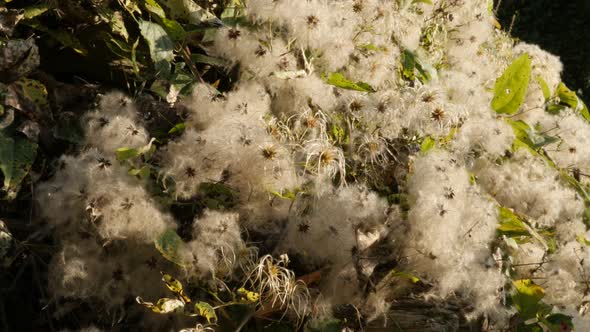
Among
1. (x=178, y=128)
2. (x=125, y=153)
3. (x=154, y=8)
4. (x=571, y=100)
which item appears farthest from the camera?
(x=571, y=100)

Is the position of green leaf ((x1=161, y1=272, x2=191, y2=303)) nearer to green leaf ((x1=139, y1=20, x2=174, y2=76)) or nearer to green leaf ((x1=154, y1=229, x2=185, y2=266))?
green leaf ((x1=154, y1=229, x2=185, y2=266))

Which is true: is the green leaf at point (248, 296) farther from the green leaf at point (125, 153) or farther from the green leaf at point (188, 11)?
the green leaf at point (188, 11)

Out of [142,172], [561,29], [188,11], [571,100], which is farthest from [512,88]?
[561,29]

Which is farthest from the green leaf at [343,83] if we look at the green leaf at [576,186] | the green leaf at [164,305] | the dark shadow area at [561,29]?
the dark shadow area at [561,29]

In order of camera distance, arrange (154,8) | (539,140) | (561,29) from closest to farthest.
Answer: (154,8) → (539,140) → (561,29)

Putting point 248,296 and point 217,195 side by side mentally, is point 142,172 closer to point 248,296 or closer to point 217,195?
point 217,195

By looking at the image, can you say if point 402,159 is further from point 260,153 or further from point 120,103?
point 120,103
